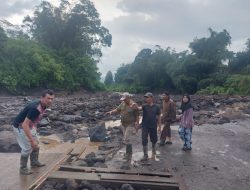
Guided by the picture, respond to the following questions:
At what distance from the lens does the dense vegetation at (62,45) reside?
1559 inches

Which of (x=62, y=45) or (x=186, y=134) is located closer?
(x=186, y=134)

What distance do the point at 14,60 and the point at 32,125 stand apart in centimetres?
3197

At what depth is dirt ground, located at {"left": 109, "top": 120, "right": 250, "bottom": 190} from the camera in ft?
27.1

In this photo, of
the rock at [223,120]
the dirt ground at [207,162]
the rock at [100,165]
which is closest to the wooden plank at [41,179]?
the rock at [100,165]

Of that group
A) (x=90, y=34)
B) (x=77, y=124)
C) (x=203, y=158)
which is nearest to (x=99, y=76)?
(x=90, y=34)

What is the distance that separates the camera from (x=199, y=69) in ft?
170

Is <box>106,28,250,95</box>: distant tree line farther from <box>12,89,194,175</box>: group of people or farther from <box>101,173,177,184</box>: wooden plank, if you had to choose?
<box>101,173,177,184</box>: wooden plank

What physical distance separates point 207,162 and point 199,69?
141 ft

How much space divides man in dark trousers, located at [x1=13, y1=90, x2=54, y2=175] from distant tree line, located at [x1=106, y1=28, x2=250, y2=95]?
3904 centimetres

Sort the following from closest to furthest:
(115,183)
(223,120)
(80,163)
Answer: (115,183), (80,163), (223,120)

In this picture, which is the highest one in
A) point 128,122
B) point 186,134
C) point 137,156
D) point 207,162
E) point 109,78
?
point 109,78

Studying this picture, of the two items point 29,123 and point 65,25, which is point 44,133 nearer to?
point 29,123

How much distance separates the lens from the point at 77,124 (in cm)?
1741

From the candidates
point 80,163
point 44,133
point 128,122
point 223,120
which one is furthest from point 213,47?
point 80,163
